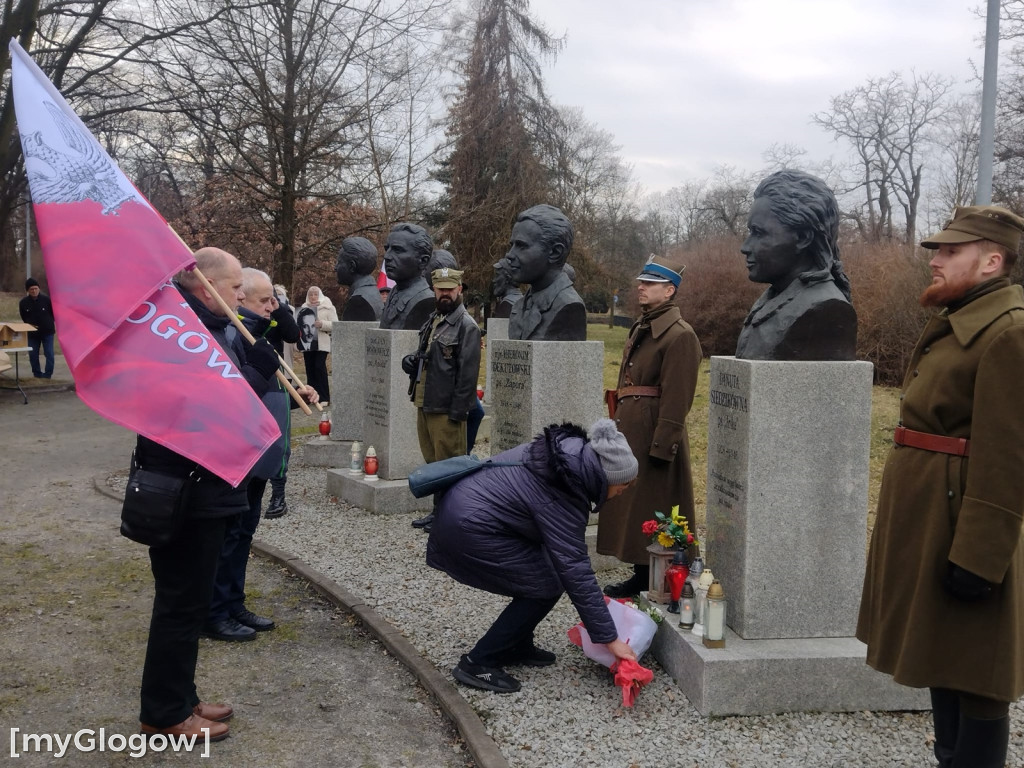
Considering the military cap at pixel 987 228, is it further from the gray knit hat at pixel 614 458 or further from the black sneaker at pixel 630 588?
the black sneaker at pixel 630 588

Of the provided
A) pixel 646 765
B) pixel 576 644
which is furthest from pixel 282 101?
pixel 646 765

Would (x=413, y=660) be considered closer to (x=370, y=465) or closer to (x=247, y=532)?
(x=247, y=532)

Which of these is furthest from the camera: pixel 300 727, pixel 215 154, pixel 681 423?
pixel 215 154

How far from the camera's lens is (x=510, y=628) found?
167 inches

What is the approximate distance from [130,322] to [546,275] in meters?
3.81

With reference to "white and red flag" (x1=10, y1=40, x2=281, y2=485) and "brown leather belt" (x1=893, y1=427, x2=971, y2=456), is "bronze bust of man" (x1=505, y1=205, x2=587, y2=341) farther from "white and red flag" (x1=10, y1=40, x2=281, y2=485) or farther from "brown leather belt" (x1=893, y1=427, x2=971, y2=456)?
"brown leather belt" (x1=893, y1=427, x2=971, y2=456)

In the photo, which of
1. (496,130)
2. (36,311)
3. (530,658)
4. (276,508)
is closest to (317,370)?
(276,508)

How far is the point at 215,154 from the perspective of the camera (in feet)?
58.9

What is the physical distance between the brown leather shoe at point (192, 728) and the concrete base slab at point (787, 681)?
7.15ft

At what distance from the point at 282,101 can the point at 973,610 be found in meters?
16.1

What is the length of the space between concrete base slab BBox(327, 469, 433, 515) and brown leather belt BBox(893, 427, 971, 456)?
5503mm

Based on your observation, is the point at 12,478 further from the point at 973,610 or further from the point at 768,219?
the point at 973,610

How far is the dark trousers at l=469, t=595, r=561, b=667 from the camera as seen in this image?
4.21 meters

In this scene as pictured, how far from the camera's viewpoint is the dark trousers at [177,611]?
11.6 feet
